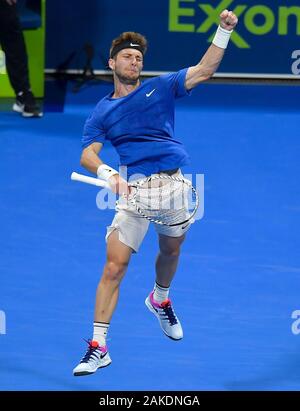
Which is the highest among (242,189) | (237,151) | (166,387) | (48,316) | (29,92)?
(29,92)

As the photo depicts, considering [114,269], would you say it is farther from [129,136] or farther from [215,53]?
[215,53]

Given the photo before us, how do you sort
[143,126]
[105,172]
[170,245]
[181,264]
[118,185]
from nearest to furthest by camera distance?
1. [118,185]
2. [105,172]
3. [143,126]
4. [170,245]
5. [181,264]

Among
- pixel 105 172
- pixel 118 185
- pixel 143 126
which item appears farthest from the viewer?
pixel 143 126

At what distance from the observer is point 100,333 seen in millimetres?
8867

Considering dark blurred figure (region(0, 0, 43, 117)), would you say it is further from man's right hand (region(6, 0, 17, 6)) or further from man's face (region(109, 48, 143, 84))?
man's face (region(109, 48, 143, 84))

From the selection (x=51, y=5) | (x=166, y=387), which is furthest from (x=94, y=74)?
(x=166, y=387)

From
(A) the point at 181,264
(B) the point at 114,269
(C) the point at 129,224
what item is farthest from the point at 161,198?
(A) the point at 181,264

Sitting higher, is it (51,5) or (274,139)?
(51,5)

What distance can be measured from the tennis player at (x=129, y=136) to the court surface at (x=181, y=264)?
0.57 meters

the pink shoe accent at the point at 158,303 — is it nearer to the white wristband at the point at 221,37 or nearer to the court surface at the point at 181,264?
the court surface at the point at 181,264

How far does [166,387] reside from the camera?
347 inches

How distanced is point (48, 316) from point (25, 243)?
5.33 feet

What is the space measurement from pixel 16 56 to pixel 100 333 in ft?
21.5

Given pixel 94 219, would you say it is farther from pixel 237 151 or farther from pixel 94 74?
pixel 94 74
